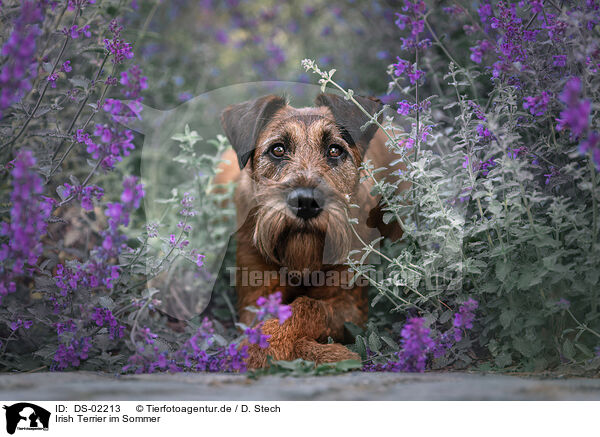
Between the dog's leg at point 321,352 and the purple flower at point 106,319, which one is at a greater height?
the purple flower at point 106,319

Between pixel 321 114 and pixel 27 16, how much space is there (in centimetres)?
164

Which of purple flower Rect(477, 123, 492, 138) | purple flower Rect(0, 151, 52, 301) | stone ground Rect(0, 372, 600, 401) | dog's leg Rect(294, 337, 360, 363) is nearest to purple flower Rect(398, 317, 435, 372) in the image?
stone ground Rect(0, 372, 600, 401)

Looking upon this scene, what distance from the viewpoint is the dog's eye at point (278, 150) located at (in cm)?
298

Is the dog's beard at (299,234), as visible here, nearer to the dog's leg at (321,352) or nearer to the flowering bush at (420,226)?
the flowering bush at (420,226)

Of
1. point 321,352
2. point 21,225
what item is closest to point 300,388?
point 321,352

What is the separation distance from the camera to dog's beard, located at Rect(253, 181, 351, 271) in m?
2.59

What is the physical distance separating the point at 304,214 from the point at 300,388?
0.95 meters

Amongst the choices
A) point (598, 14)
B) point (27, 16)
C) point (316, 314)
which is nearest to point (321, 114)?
point (316, 314)

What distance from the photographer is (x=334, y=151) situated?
2.97 metres
